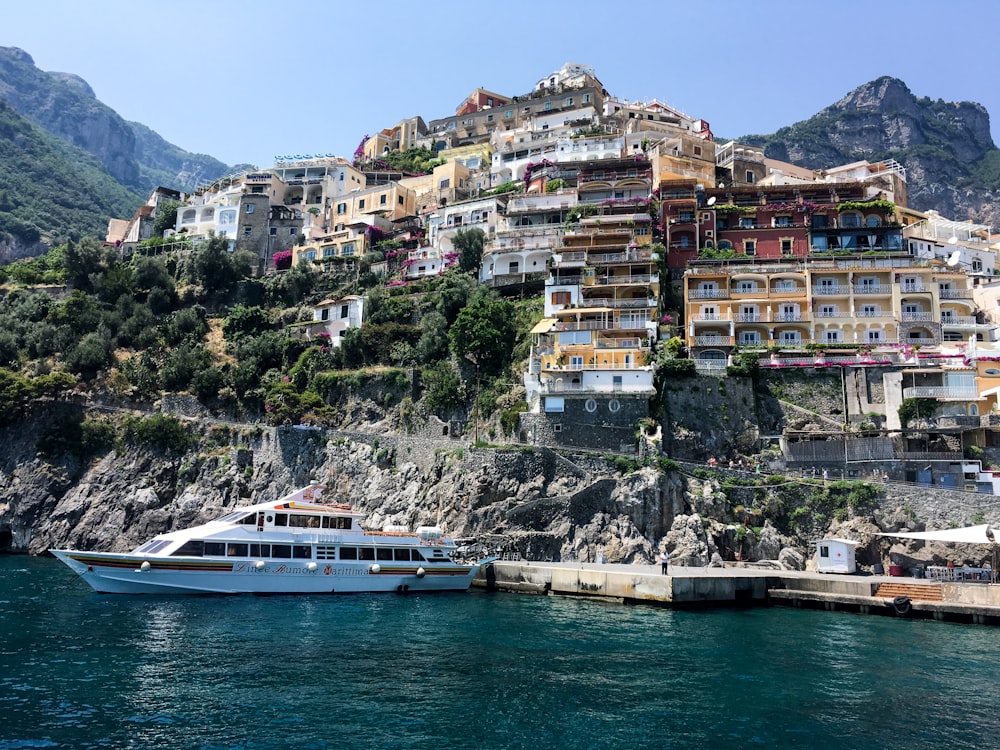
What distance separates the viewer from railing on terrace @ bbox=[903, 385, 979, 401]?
4497cm

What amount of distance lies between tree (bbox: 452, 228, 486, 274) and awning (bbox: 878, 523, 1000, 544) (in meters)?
39.9

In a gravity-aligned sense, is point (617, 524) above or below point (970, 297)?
below

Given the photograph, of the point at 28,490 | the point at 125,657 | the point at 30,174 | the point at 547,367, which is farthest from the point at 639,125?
the point at 30,174

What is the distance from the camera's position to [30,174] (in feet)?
449

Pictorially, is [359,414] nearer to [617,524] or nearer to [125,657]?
[617,524]

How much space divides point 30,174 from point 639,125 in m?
112

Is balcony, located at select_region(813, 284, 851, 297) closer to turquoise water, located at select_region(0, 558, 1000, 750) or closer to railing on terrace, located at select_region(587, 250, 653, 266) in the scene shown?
railing on terrace, located at select_region(587, 250, 653, 266)

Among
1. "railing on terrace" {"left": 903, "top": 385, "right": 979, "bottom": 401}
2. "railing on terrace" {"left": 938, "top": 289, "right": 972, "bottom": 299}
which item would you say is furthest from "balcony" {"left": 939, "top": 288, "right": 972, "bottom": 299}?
"railing on terrace" {"left": 903, "top": 385, "right": 979, "bottom": 401}

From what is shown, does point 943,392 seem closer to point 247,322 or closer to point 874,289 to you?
point 874,289

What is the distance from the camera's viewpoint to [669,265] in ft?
193

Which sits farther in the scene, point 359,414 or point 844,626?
point 359,414

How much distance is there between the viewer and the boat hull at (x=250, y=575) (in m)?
36.6

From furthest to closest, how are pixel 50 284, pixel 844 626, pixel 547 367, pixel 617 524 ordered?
pixel 50 284 < pixel 547 367 < pixel 617 524 < pixel 844 626

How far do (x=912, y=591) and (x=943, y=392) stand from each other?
15.7m
